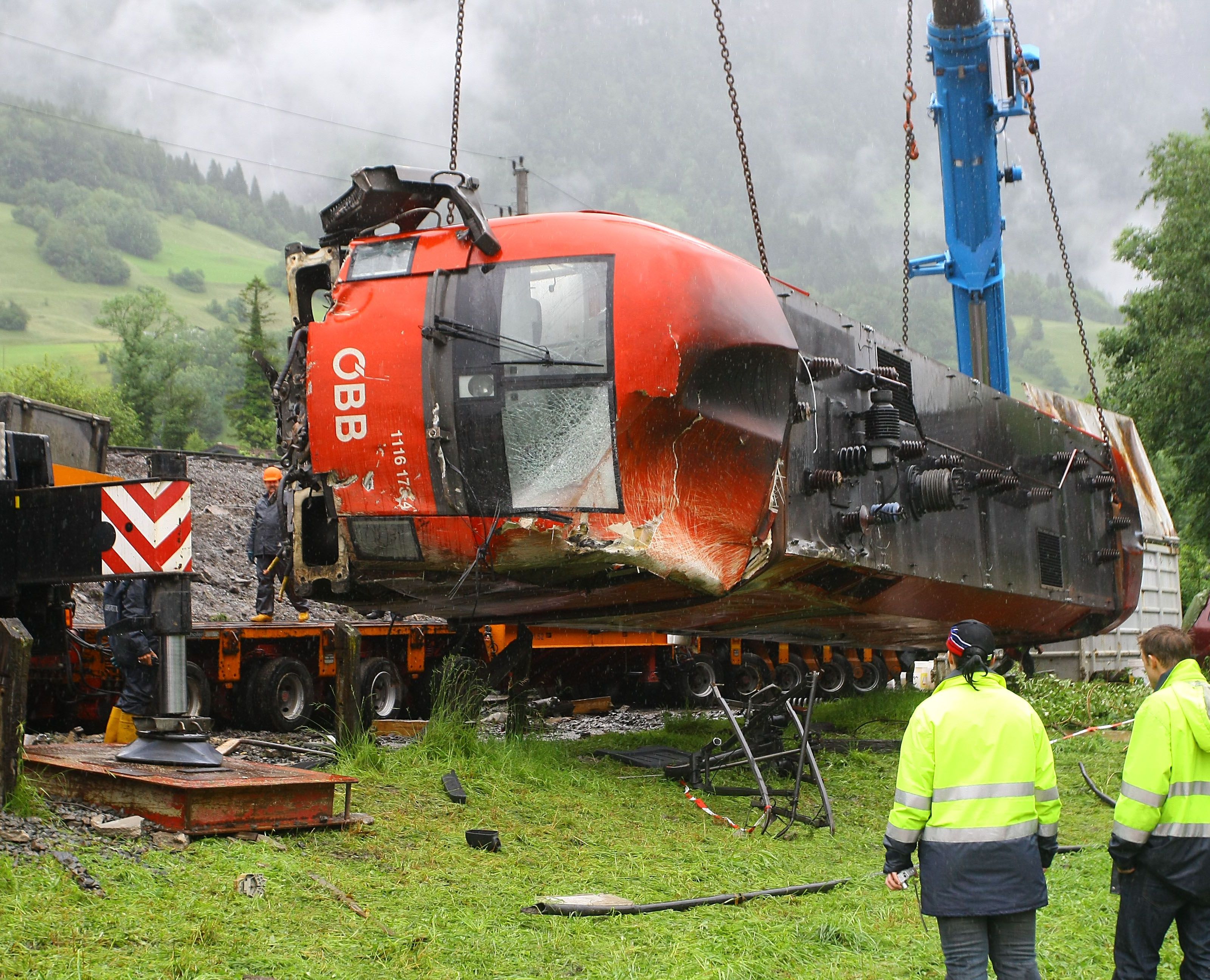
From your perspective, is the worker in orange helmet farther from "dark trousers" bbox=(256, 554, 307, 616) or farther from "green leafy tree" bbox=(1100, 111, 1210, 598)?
"green leafy tree" bbox=(1100, 111, 1210, 598)

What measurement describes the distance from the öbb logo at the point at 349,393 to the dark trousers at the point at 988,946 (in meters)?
4.24

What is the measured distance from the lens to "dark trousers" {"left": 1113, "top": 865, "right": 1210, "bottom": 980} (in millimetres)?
3914

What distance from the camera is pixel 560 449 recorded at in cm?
655

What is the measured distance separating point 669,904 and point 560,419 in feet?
8.70

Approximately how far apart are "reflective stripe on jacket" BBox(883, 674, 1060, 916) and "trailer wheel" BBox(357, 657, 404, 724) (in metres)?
7.52

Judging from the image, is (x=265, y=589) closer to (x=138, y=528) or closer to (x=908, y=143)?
(x=138, y=528)

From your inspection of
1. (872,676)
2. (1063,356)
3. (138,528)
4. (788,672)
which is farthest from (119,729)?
(1063,356)

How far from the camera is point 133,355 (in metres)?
62.1

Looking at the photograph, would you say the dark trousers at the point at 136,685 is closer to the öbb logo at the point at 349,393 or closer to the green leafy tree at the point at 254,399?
the öbb logo at the point at 349,393

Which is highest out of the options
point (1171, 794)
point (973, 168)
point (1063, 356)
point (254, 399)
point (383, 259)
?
point (1063, 356)

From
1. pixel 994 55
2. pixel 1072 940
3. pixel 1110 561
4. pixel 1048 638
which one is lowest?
pixel 1072 940

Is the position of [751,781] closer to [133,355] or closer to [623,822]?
[623,822]

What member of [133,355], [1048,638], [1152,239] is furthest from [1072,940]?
[133,355]

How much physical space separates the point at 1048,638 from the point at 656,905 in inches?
376
